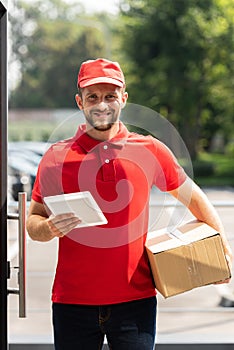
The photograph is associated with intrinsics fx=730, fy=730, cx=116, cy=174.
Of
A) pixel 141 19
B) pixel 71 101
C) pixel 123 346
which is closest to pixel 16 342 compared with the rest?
pixel 123 346

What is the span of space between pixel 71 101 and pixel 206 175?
946cm

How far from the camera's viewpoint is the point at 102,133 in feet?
6.15

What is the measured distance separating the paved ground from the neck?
3.02 feet

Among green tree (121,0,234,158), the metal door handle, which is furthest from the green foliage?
the metal door handle

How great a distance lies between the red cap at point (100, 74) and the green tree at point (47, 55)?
24.5 meters

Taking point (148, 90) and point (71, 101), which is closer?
point (148, 90)

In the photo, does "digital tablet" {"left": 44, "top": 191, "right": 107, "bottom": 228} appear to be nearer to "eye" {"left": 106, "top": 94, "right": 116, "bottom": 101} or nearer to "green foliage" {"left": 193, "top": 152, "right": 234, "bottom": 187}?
"eye" {"left": 106, "top": 94, "right": 116, "bottom": 101}

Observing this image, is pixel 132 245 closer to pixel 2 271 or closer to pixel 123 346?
pixel 123 346

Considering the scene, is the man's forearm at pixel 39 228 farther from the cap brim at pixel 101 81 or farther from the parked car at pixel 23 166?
the parked car at pixel 23 166

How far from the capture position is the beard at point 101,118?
1832 mm

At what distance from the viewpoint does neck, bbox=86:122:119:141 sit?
187 centimetres

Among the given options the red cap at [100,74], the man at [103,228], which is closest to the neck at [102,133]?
the man at [103,228]

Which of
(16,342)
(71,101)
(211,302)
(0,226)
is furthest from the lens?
(71,101)

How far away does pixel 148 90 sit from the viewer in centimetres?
1872
